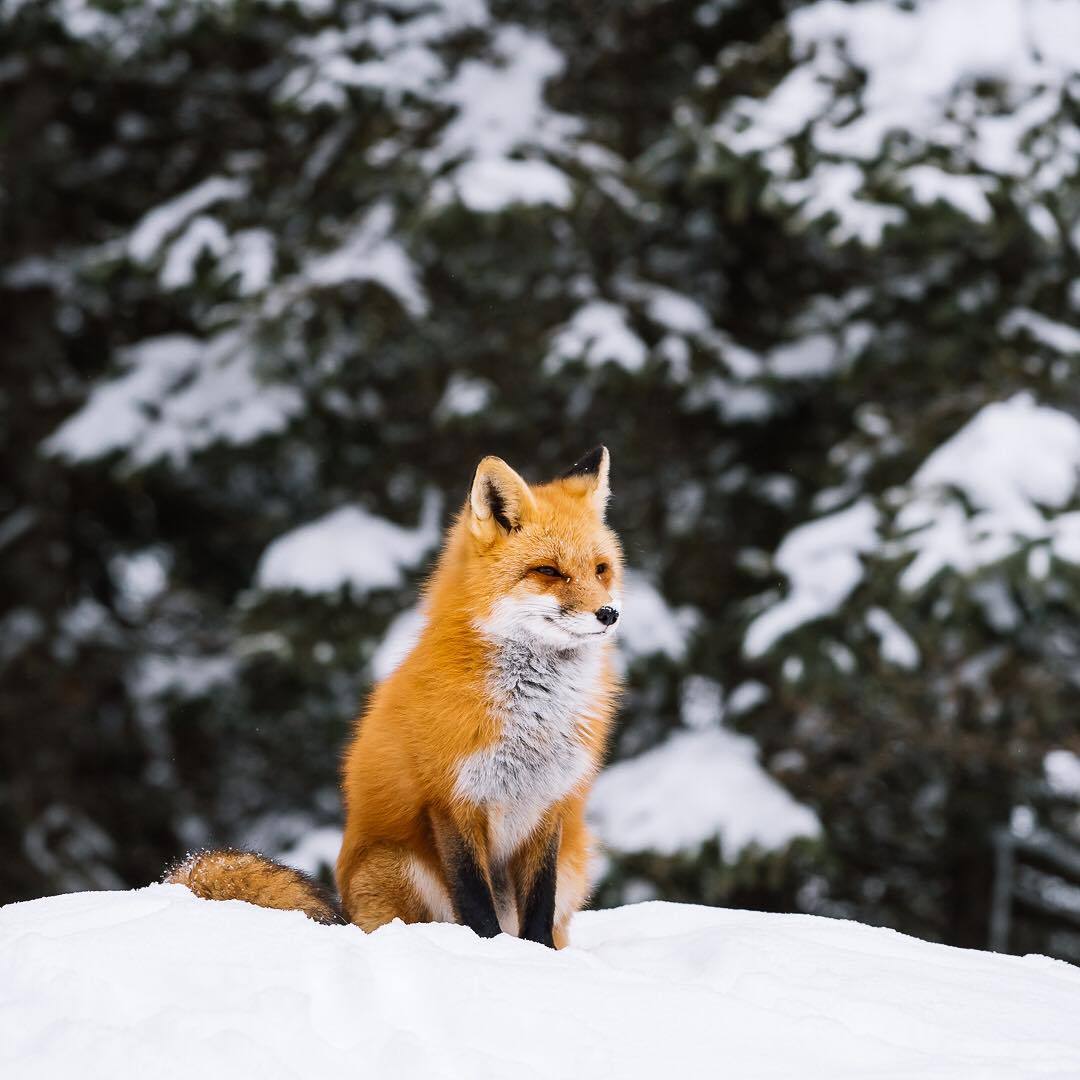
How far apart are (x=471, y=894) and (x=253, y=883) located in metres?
0.60

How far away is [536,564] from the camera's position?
3.79 metres

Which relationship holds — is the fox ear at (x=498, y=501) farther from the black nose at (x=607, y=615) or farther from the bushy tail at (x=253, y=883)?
the bushy tail at (x=253, y=883)

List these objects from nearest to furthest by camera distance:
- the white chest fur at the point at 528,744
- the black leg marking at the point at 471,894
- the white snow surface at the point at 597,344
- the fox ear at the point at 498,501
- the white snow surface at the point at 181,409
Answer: the black leg marking at the point at 471,894 → the white chest fur at the point at 528,744 → the fox ear at the point at 498,501 → the white snow surface at the point at 597,344 → the white snow surface at the point at 181,409

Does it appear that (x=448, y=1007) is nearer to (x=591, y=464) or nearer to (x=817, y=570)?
(x=591, y=464)

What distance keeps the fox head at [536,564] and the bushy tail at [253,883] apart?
854mm

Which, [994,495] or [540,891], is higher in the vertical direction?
[540,891]

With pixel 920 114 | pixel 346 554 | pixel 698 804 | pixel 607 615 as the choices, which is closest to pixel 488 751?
pixel 607 615

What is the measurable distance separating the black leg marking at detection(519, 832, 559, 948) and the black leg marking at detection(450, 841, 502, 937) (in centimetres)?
14

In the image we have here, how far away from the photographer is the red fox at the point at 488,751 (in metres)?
3.61

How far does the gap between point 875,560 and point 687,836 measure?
6.44ft

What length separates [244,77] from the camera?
11.4 m

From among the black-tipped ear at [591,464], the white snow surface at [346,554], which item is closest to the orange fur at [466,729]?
the black-tipped ear at [591,464]

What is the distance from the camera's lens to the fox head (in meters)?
3.72

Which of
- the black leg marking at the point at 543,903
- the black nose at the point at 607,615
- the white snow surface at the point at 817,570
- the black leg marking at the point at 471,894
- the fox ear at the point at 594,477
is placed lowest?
the white snow surface at the point at 817,570
